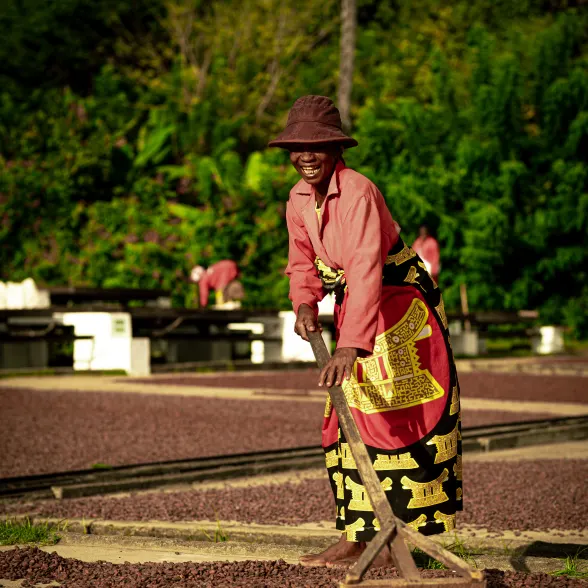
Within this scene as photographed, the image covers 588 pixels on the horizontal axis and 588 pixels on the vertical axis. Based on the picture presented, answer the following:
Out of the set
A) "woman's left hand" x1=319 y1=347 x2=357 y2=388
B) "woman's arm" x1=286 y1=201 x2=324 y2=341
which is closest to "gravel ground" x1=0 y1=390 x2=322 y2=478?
"woman's arm" x1=286 y1=201 x2=324 y2=341

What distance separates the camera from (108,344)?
18.1 m

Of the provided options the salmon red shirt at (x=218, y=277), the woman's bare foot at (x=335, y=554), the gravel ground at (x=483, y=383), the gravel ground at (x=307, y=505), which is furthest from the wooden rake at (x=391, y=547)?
the salmon red shirt at (x=218, y=277)

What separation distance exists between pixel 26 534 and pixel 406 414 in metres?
1.79

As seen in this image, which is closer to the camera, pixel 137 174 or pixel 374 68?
pixel 137 174

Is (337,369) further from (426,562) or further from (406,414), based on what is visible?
(426,562)

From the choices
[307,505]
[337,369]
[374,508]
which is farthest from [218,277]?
[374,508]

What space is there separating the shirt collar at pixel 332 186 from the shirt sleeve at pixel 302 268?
8 centimetres

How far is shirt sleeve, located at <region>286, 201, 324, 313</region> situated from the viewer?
4.62 meters

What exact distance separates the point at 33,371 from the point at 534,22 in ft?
94.4

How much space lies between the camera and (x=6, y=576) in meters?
4.33

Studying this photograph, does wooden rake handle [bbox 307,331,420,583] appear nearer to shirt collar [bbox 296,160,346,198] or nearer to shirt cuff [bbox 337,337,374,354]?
shirt cuff [bbox 337,337,374,354]

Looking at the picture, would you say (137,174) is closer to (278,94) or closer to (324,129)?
(278,94)

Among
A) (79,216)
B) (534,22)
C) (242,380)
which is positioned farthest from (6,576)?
(534,22)

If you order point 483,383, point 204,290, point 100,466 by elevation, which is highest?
point 204,290
